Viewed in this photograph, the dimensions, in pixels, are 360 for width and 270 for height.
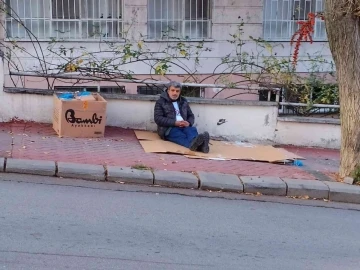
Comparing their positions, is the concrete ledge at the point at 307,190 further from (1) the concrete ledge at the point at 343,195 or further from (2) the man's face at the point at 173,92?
(2) the man's face at the point at 173,92

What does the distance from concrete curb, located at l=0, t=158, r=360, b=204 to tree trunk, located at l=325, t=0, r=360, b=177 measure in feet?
1.70

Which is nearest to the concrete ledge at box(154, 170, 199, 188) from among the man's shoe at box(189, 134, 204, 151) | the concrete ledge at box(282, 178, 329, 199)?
the concrete ledge at box(282, 178, 329, 199)

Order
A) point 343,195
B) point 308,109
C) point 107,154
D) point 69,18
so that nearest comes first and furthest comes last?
point 343,195 < point 107,154 < point 308,109 < point 69,18

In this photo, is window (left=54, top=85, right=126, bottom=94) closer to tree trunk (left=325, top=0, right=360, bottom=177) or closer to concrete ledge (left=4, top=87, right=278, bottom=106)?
concrete ledge (left=4, top=87, right=278, bottom=106)

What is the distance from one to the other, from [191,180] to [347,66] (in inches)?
101

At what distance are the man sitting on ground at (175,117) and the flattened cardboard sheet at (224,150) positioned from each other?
0.15 meters

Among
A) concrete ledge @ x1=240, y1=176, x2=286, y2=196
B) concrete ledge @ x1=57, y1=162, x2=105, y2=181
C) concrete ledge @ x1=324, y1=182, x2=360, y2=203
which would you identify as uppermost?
concrete ledge @ x1=57, y1=162, x2=105, y2=181

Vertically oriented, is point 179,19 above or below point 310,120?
above

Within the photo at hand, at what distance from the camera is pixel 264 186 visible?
26.1 feet

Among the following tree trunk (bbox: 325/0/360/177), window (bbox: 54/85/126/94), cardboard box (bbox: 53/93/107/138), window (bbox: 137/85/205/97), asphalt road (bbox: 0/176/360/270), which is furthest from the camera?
window (bbox: 137/85/205/97)

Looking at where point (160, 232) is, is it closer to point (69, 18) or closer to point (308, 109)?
point (308, 109)

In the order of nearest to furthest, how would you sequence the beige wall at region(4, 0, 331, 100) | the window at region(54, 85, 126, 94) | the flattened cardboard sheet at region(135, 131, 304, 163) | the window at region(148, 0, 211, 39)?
the flattened cardboard sheet at region(135, 131, 304, 163)
the window at region(54, 85, 126, 94)
the beige wall at region(4, 0, 331, 100)
the window at region(148, 0, 211, 39)

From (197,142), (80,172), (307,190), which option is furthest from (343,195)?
(80,172)

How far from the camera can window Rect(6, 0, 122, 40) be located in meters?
14.9
